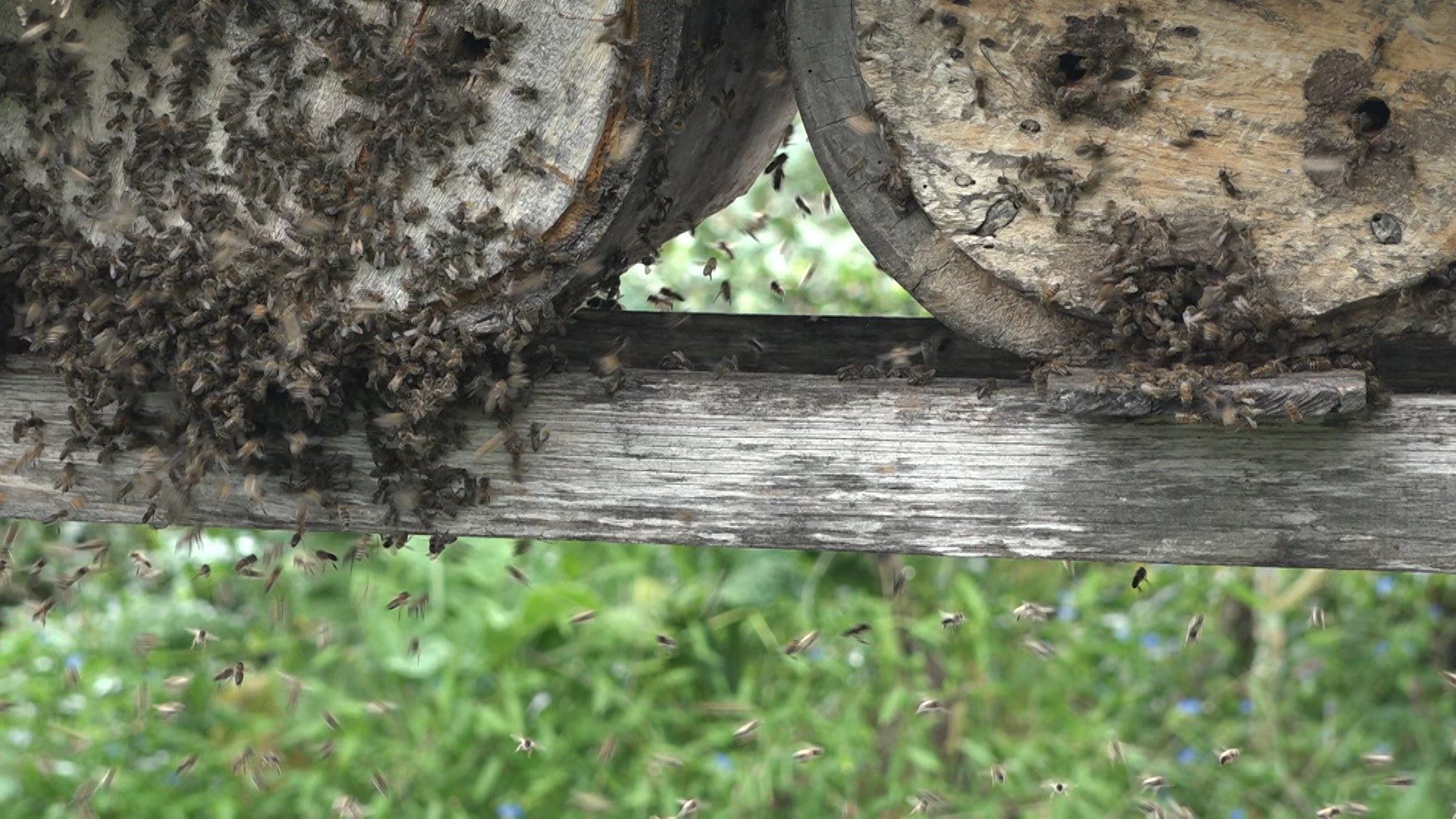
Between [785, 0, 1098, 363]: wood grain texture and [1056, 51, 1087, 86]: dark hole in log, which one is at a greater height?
[1056, 51, 1087, 86]: dark hole in log

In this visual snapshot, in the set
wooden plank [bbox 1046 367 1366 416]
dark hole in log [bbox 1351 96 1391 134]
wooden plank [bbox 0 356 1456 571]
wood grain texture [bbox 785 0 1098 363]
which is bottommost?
wooden plank [bbox 0 356 1456 571]

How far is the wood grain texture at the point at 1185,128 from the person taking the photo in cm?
208

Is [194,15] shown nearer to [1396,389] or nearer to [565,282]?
[565,282]

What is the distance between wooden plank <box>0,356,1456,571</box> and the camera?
7.37 feet

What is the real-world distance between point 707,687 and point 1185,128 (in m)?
3.31

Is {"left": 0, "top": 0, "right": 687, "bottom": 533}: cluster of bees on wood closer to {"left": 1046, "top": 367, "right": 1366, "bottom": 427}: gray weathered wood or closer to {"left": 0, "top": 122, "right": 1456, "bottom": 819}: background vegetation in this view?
{"left": 1046, "top": 367, "right": 1366, "bottom": 427}: gray weathered wood

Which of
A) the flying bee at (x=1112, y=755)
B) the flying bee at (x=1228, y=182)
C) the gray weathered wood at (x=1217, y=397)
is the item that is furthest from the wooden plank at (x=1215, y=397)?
the flying bee at (x=1112, y=755)

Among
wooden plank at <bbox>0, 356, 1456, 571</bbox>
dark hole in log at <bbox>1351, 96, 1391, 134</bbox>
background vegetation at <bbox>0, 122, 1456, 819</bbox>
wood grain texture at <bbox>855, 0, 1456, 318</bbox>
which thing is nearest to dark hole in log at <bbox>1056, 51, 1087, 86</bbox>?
wood grain texture at <bbox>855, 0, 1456, 318</bbox>

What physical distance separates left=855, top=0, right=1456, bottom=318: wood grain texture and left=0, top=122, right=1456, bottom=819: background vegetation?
101 inches

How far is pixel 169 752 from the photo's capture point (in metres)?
4.86

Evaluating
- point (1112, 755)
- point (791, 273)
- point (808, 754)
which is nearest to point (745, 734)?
point (808, 754)

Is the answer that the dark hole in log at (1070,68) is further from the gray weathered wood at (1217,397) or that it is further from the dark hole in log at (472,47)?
the dark hole in log at (472,47)

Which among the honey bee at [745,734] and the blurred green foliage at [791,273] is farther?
the blurred green foliage at [791,273]

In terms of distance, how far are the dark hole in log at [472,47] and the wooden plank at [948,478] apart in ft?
1.80
